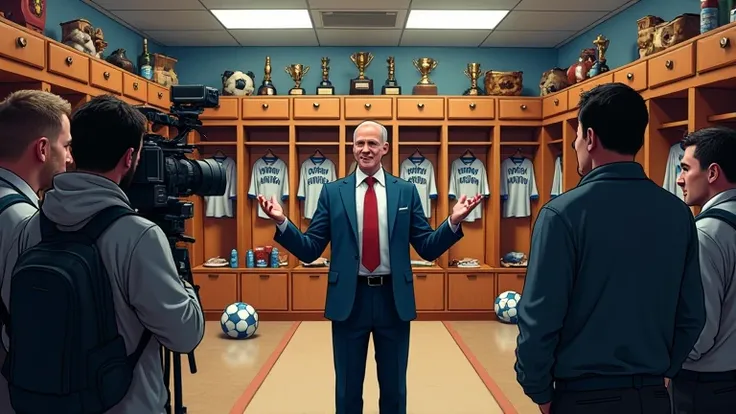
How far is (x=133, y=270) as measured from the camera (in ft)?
4.13

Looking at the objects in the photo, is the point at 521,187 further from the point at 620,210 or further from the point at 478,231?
the point at 620,210

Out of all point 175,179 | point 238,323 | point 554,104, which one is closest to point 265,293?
point 238,323

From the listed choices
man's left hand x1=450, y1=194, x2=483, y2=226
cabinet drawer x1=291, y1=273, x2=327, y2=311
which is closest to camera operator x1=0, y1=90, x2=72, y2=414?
man's left hand x1=450, y1=194, x2=483, y2=226

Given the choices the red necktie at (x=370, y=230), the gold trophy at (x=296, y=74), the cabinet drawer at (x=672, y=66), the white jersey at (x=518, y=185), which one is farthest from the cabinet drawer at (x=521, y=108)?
the red necktie at (x=370, y=230)

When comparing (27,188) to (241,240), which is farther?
(241,240)

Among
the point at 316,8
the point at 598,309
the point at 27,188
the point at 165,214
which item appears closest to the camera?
the point at 598,309

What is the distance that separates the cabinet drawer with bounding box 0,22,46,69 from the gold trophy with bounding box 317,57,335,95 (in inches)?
115

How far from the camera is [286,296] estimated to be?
5.94 m

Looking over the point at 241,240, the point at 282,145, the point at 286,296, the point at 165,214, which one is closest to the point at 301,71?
the point at 282,145

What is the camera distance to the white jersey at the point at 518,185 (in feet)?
20.5

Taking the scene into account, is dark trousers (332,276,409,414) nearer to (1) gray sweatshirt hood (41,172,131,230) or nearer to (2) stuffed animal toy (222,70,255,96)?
(1) gray sweatshirt hood (41,172,131,230)

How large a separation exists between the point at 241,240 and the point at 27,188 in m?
4.51

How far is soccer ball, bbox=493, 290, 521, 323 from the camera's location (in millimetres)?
5594

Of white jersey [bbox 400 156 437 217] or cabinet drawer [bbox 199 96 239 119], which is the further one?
white jersey [bbox 400 156 437 217]
